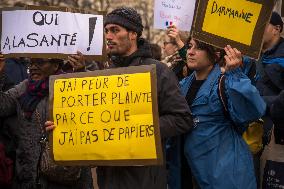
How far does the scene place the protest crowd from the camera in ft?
11.2

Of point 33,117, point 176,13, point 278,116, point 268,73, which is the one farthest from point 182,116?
point 176,13

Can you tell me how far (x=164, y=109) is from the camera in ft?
11.2

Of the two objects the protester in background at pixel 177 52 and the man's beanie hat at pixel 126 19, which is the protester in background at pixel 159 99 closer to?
the man's beanie hat at pixel 126 19

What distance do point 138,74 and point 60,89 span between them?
1.80 feet

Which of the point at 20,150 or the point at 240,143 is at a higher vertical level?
the point at 240,143

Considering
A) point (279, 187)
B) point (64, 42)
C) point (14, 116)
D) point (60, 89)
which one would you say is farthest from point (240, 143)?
point (14, 116)

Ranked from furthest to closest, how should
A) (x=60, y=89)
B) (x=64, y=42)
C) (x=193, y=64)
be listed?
(x=64, y=42) → (x=193, y=64) → (x=60, y=89)

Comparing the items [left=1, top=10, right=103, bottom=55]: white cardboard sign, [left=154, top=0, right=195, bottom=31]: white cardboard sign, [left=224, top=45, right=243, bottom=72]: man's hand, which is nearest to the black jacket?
[left=224, top=45, right=243, bottom=72]: man's hand

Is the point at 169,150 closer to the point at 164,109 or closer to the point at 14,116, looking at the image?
the point at 164,109

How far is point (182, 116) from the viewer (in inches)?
135

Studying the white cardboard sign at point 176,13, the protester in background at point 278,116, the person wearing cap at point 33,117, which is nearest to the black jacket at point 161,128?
the protester in background at point 278,116

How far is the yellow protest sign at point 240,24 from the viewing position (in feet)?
11.6

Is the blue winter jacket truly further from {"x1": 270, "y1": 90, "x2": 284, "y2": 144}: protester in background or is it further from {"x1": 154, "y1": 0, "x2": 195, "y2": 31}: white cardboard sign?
{"x1": 154, "y1": 0, "x2": 195, "y2": 31}: white cardboard sign

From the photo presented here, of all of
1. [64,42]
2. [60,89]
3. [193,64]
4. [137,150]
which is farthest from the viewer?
[64,42]
